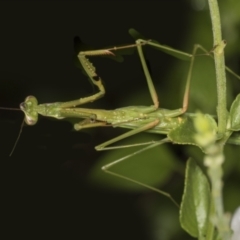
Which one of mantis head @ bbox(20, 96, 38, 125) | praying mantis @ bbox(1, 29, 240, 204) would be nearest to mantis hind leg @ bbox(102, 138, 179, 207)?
praying mantis @ bbox(1, 29, 240, 204)

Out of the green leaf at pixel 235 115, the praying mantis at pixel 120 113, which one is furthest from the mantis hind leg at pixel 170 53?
the green leaf at pixel 235 115

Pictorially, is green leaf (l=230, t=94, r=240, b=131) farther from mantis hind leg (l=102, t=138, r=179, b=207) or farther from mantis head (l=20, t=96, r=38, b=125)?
mantis head (l=20, t=96, r=38, b=125)

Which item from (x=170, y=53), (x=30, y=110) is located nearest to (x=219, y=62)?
(x=170, y=53)

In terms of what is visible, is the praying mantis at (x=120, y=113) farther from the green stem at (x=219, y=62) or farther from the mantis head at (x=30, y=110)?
the green stem at (x=219, y=62)

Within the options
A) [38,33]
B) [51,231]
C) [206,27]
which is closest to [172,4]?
[206,27]

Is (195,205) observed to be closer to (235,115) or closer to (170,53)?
(235,115)

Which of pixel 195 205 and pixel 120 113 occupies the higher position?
pixel 120 113
